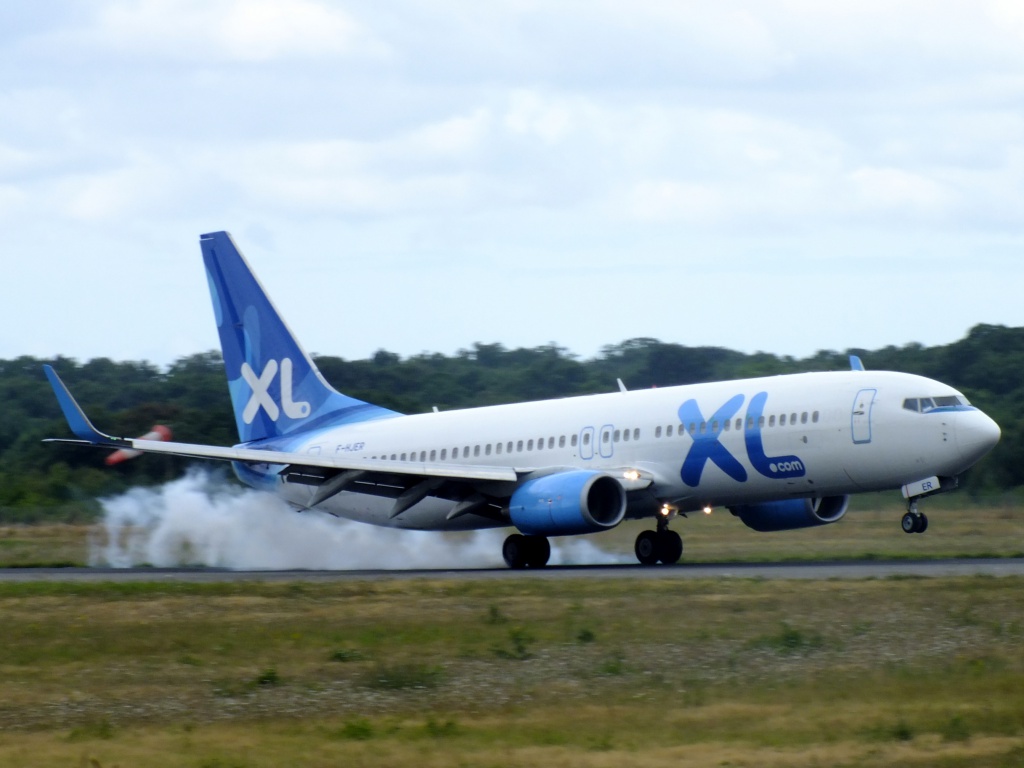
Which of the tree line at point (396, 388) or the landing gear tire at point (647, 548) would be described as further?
the tree line at point (396, 388)

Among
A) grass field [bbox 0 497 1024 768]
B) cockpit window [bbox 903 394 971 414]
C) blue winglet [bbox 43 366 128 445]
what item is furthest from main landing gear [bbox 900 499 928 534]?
blue winglet [bbox 43 366 128 445]

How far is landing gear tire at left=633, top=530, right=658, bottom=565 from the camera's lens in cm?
3212

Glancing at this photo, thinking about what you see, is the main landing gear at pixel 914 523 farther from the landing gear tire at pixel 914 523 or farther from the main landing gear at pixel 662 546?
the main landing gear at pixel 662 546

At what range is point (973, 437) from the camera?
28.5 metres

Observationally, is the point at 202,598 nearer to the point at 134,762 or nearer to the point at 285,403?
the point at 134,762

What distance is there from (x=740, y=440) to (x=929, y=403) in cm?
355

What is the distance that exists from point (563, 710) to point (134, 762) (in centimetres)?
389

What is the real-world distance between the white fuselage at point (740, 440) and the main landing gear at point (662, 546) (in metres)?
0.55

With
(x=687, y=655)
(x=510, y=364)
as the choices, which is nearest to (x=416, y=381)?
(x=510, y=364)

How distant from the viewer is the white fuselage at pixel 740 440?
28875 millimetres

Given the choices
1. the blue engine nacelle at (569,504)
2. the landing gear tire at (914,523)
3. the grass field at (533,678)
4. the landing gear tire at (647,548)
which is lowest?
the grass field at (533,678)

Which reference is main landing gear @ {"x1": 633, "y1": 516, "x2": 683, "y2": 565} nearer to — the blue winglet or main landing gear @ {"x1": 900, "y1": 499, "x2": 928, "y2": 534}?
main landing gear @ {"x1": 900, "y1": 499, "x2": 928, "y2": 534}

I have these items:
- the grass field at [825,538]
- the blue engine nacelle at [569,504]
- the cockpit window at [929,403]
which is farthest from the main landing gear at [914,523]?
the blue engine nacelle at [569,504]

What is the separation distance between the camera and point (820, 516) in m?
33.1
